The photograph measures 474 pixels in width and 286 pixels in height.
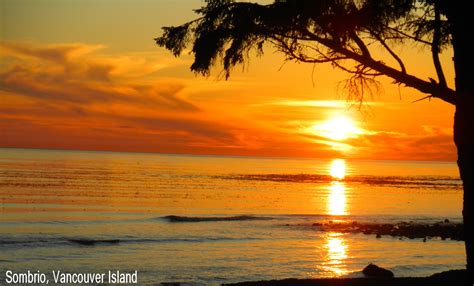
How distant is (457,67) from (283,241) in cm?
1793

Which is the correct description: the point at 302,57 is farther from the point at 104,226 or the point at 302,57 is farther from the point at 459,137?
the point at 104,226

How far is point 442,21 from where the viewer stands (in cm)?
920

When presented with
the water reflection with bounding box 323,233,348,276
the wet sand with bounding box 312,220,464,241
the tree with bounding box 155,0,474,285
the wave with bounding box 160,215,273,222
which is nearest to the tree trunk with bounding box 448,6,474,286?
the tree with bounding box 155,0,474,285

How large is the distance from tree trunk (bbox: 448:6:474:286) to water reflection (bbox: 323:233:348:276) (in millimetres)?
10182

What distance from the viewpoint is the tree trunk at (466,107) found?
27.7ft

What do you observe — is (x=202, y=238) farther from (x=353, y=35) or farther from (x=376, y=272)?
(x=353, y=35)

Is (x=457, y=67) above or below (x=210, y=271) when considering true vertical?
above

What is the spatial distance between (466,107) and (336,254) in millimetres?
14742

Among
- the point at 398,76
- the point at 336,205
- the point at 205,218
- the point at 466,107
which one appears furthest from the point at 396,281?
the point at 336,205

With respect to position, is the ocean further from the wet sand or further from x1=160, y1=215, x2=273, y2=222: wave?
the wet sand

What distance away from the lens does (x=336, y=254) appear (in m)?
22.5

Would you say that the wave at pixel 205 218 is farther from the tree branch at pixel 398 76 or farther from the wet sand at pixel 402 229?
the tree branch at pixel 398 76

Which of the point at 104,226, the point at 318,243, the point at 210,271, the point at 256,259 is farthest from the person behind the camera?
the point at 104,226

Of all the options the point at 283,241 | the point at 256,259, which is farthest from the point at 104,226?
the point at 256,259
